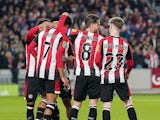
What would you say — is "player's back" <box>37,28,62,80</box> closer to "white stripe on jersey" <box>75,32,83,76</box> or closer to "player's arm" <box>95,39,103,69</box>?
"white stripe on jersey" <box>75,32,83,76</box>

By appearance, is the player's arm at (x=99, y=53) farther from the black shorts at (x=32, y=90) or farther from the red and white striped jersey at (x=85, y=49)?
the black shorts at (x=32, y=90)

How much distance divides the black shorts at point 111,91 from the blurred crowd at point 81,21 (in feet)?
45.4

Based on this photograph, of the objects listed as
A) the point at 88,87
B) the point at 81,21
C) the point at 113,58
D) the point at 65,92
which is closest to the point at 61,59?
the point at 88,87

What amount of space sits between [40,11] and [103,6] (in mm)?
2778

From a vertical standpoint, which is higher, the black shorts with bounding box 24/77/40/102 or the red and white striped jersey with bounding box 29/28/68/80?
the red and white striped jersey with bounding box 29/28/68/80

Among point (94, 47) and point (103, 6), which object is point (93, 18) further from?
point (103, 6)

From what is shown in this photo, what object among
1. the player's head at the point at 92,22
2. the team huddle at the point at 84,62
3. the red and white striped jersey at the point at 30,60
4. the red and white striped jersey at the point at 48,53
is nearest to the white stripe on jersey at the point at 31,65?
the red and white striped jersey at the point at 30,60

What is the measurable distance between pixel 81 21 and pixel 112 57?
55.0 feet

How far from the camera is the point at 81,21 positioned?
94.7ft

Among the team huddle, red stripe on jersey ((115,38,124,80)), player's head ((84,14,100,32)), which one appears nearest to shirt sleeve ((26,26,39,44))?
the team huddle

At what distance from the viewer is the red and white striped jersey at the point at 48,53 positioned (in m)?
12.3

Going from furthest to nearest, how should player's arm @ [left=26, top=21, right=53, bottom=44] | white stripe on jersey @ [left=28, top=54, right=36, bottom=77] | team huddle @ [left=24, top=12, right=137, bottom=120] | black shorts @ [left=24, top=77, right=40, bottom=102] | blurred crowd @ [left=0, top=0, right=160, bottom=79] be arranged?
blurred crowd @ [left=0, top=0, right=160, bottom=79] < white stripe on jersey @ [left=28, top=54, right=36, bottom=77] < black shorts @ [left=24, top=77, right=40, bottom=102] < player's arm @ [left=26, top=21, right=53, bottom=44] < team huddle @ [left=24, top=12, right=137, bottom=120]

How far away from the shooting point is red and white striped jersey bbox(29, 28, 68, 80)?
485 inches

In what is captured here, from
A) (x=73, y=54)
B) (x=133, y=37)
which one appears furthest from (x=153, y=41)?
(x=73, y=54)
